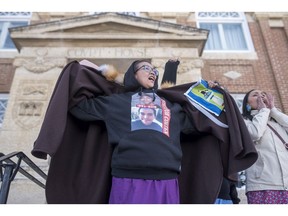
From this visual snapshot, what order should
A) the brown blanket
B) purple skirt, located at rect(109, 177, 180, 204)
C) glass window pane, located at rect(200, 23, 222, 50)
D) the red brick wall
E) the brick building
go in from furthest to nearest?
1. glass window pane, located at rect(200, 23, 222, 50)
2. the red brick wall
3. the brick building
4. the brown blanket
5. purple skirt, located at rect(109, 177, 180, 204)

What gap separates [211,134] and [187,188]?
22.7 inches

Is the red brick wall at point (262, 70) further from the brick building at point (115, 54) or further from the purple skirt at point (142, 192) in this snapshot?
the purple skirt at point (142, 192)

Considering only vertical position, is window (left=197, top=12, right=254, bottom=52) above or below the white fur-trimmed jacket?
above

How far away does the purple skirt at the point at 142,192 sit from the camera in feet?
6.97

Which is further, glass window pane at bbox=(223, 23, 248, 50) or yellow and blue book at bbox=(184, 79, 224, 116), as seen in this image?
glass window pane at bbox=(223, 23, 248, 50)

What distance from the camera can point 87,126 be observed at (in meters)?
2.74

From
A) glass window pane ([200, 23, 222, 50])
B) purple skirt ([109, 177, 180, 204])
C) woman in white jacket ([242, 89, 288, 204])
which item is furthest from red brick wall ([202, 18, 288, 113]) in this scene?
purple skirt ([109, 177, 180, 204])

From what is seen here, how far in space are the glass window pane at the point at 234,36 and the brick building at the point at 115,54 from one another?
0.11 feet

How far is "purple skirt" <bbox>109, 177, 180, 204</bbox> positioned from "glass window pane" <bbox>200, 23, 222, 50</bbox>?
7610mm

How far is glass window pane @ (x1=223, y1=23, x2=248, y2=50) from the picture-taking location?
9.31m

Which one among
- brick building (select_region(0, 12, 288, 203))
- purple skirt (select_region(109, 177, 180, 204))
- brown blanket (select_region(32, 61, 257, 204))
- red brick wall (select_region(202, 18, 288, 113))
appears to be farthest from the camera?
red brick wall (select_region(202, 18, 288, 113))

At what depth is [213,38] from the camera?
9.55 metres

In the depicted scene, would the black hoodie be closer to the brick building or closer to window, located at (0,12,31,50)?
the brick building

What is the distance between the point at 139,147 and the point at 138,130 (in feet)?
0.56
